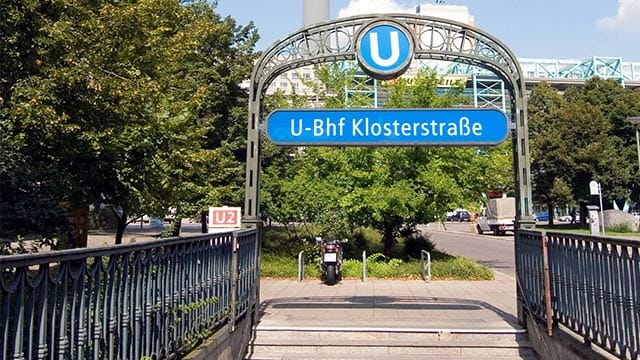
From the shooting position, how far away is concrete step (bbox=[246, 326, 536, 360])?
6.55 meters

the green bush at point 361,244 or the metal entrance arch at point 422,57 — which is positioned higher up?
the metal entrance arch at point 422,57

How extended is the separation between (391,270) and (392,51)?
317 inches

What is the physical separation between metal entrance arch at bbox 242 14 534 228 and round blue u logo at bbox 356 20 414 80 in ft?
0.40

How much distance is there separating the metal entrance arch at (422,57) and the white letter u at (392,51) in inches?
9.8

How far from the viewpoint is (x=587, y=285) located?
4984 millimetres

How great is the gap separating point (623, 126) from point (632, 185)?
5.11m

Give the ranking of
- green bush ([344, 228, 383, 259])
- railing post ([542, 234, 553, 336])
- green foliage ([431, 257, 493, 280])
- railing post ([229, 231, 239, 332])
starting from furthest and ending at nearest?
green bush ([344, 228, 383, 259]) → green foliage ([431, 257, 493, 280]) → railing post ([229, 231, 239, 332]) → railing post ([542, 234, 553, 336])

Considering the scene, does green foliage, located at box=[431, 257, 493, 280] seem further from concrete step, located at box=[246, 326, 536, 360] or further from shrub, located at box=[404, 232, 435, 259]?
concrete step, located at box=[246, 326, 536, 360]

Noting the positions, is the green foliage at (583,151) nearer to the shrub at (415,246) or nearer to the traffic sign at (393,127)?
the shrub at (415,246)

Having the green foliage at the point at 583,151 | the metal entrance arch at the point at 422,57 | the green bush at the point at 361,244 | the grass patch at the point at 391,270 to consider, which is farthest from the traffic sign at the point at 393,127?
the green foliage at the point at 583,151

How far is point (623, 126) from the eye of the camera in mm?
43406

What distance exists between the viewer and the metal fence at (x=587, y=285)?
13.4 feet

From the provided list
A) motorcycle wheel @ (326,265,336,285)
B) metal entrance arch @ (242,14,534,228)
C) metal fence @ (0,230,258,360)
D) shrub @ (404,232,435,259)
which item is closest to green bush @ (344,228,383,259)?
shrub @ (404,232,435,259)

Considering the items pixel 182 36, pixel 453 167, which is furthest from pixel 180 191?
pixel 453 167
